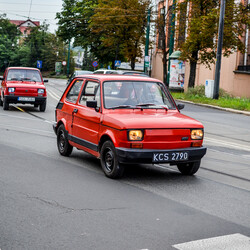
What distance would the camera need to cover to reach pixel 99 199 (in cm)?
644

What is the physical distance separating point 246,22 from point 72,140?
2695 centimetres

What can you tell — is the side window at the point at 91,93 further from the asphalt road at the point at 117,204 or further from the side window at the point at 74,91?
the asphalt road at the point at 117,204

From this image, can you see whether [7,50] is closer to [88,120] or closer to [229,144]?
[229,144]

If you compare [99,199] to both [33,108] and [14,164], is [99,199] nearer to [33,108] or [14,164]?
[14,164]

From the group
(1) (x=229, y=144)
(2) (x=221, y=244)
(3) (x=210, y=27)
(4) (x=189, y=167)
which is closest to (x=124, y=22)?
→ (3) (x=210, y=27)

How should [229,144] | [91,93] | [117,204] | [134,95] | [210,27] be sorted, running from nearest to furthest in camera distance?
[117,204], [134,95], [91,93], [229,144], [210,27]

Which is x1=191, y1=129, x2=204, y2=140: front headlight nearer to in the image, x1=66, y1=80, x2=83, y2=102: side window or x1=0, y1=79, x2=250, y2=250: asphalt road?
x1=0, y1=79, x2=250, y2=250: asphalt road

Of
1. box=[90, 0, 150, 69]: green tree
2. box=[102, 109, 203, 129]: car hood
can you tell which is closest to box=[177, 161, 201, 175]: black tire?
box=[102, 109, 203, 129]: car hood

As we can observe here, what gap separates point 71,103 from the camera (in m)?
9.42

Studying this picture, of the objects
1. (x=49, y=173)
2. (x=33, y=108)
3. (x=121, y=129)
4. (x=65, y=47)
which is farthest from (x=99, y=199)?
(x=65, y=47)

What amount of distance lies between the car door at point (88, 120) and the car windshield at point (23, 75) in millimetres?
11200

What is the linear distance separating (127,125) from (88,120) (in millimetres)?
1283

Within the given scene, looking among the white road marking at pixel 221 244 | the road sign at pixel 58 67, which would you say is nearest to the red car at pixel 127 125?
the white road marking at pixel 221 244

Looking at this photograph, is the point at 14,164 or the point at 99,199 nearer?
the point at 99,199
